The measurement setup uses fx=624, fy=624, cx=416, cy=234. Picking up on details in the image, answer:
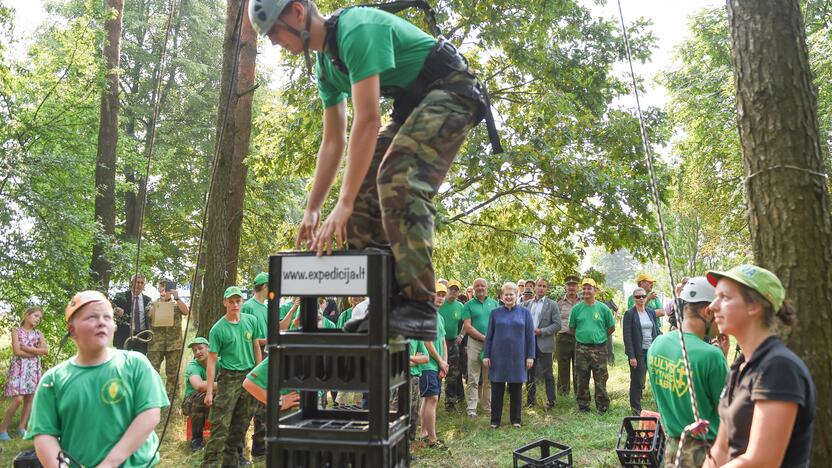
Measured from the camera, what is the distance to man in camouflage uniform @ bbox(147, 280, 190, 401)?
11.3m

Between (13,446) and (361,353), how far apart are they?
8538 millimetres

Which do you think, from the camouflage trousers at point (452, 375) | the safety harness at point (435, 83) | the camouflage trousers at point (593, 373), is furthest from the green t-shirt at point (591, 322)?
the safety harness at point (435, 83)

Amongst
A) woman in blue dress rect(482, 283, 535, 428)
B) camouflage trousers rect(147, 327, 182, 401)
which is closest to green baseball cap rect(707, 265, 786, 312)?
woman in blue dress rect(482, 283, 535, 428)

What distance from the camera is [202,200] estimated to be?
21.7 m

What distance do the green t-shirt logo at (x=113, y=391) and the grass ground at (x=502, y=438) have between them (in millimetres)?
4688

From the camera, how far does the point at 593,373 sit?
10.4 m

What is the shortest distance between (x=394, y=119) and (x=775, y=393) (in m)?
2.02

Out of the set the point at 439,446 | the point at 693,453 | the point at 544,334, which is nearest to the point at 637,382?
the point at 544,334

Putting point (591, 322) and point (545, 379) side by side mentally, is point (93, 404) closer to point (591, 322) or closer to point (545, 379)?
point (591, 322)

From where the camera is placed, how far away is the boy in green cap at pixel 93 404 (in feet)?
11.4

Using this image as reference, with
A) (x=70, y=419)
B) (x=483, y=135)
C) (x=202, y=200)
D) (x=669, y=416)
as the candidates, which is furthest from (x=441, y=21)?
(x=202, y=200)

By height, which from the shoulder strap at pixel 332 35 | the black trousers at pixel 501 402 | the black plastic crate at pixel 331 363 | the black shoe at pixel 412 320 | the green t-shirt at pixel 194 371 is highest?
the shoulder strap at pixel 332 35

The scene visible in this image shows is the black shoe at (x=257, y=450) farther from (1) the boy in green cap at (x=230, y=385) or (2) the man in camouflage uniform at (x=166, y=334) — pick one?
(2) the man in camouflage uniform at (x=166, y=334)

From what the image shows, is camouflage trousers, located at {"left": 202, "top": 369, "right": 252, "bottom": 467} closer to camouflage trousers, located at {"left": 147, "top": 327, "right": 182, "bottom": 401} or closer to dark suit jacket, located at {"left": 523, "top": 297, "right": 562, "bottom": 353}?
camouflage trousers, located at {"left": 147, "top": 327, "right": 182, "bottom": 401}
